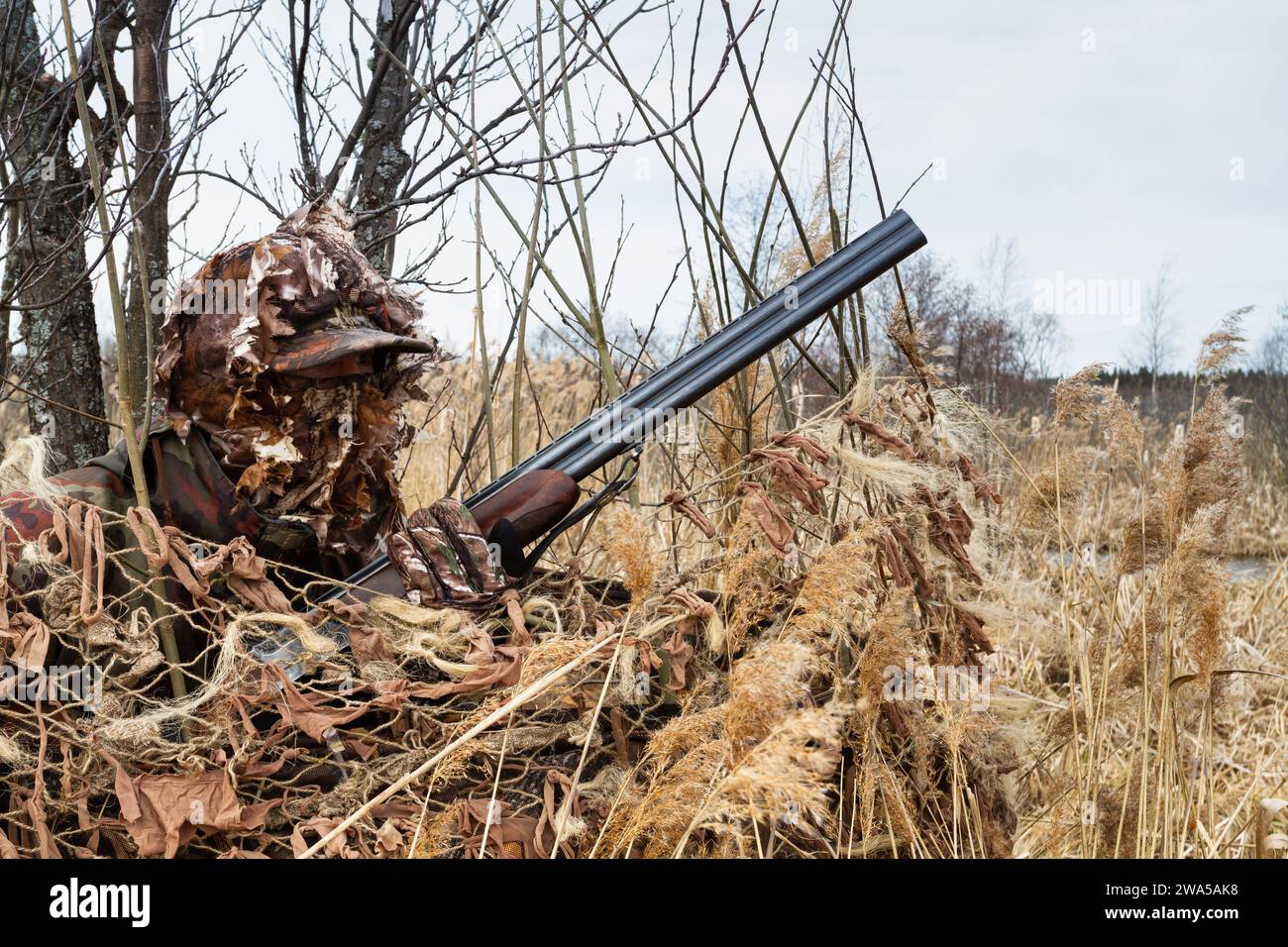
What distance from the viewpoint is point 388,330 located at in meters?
2.24

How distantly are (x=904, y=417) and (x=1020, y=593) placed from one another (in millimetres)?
384

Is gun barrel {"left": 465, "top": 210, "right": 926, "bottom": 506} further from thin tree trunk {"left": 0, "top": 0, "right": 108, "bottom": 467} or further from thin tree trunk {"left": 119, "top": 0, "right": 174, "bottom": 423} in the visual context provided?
thin tree trunk {"left": 0, "top": 0, "right": 108, "bottom": 467}

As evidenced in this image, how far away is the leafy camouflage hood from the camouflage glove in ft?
0.67

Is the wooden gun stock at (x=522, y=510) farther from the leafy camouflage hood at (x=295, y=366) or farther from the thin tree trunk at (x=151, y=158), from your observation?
the thin tree trunk at (x=151, y=158)

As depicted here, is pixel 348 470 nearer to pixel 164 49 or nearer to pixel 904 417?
pixel 904 417

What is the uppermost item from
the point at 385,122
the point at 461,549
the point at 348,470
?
the point at 385,122

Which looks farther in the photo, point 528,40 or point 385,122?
point 385,122

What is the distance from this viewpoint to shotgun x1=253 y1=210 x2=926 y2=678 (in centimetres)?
214

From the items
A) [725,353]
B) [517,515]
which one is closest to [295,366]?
[517,515]

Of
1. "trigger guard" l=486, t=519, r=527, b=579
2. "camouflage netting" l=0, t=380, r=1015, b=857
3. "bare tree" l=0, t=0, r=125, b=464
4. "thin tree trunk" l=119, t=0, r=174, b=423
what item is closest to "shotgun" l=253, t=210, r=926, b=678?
"trigger guard" l=486, t=519, r=527, b=579

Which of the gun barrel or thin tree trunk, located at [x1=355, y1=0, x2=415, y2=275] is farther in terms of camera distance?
thin tree trunk, located at [x1=355, y1=0, x2=415, y2=275]

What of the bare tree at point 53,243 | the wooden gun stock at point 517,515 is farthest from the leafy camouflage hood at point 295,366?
the bare tree at point 53,243
